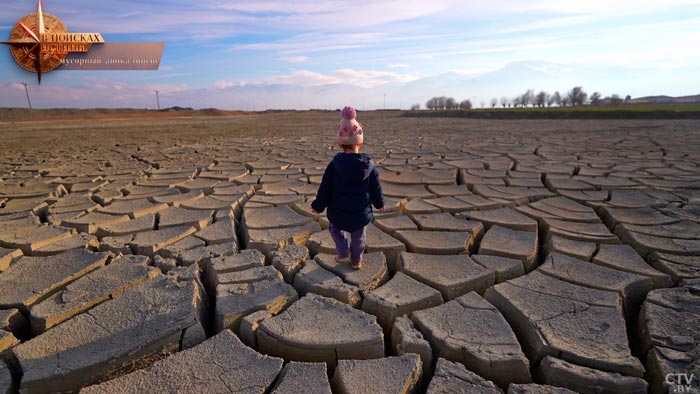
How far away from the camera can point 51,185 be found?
363cm

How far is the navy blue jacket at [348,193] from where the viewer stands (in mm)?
1744

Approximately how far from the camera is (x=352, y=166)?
1723 millimetres

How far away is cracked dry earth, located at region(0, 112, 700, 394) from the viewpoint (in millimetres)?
1161

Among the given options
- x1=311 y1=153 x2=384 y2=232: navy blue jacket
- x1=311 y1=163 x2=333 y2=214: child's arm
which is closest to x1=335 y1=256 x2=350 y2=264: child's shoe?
x1=311 y1=153 x2=384 y2=232: navy blue jacket

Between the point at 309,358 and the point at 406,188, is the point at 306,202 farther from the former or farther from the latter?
the point at 309,358

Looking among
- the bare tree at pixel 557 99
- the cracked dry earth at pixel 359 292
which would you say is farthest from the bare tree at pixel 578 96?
the cracked dry earth at pixel 359 292

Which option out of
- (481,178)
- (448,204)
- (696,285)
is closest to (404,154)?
(481,178)

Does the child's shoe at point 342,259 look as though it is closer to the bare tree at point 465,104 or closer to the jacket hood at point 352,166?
the jacket hood at point 352,166

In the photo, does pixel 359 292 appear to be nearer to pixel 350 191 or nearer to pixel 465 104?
pixel 350 191

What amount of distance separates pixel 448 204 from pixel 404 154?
270 centimetres

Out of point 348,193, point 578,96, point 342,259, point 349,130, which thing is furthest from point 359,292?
point 578,96

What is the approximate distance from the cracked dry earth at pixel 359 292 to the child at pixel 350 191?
0.16m
